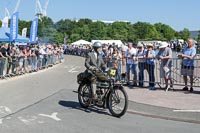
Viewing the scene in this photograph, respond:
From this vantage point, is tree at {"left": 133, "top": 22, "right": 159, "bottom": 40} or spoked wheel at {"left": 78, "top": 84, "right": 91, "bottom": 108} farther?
tree at {"left": 133, "top": 22, "right": 159, "bottom": 40}

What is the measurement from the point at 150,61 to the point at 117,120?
5.88m

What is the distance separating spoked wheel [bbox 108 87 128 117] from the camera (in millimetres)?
9151

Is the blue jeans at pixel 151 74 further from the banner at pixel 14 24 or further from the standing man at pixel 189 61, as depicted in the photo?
the banner at pixel 14 24

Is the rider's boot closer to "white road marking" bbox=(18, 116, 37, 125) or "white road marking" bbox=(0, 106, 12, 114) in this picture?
"white road marking" bbox=(18, 116, 37, 125)

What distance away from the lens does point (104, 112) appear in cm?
991

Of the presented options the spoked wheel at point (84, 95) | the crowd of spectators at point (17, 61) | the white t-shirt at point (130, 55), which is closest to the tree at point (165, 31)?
the crowd of spectators at point (17, 61)

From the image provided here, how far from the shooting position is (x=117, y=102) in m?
9.41

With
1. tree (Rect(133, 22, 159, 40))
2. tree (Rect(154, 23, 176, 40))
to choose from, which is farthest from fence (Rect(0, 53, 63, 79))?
tree (Rect(154, 23, 176, 40))

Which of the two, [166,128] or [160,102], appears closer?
[166,128]

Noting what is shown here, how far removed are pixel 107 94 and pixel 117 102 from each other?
1.26 feet

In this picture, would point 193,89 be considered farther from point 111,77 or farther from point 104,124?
point 104,124

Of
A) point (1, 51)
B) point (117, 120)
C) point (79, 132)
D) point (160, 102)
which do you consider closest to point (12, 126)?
point (79, 132)

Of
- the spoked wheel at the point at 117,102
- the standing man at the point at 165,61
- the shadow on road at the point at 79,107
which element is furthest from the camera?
the standing man at the point at 165,61

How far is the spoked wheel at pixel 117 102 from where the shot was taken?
9.15 m
